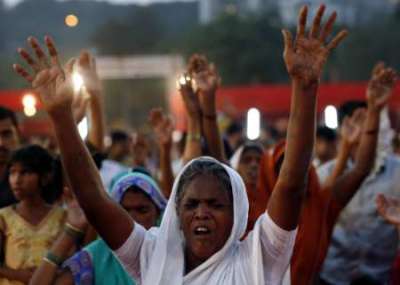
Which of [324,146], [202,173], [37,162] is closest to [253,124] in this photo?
[324,146]

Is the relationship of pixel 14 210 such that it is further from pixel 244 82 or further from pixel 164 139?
pixel 244 82

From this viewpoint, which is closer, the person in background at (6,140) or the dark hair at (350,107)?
the person in background at (6,140)

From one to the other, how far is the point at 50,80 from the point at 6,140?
3472mm

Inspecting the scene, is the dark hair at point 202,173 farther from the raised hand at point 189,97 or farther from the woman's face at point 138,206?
the raised hand at point 189,97

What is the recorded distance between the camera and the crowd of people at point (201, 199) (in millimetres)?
4383

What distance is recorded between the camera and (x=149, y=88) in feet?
225

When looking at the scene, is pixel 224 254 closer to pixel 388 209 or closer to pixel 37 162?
pixel 388 209

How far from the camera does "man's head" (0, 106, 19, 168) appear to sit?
7711 mm

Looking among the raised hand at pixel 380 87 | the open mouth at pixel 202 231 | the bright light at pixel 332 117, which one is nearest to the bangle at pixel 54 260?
the open mouth at pixel 202 231

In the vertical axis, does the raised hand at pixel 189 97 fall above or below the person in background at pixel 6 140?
above

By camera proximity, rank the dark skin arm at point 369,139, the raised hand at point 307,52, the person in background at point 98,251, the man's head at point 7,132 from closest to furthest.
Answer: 1. the raised hand at point 307,52
2. the person in background at point 98,251
3. the dark skin arm at point 369,139
4. the man's head at point 7,132

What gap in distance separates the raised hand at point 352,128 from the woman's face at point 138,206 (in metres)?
2.33

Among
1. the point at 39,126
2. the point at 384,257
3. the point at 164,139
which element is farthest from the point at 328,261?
the point at 39,126

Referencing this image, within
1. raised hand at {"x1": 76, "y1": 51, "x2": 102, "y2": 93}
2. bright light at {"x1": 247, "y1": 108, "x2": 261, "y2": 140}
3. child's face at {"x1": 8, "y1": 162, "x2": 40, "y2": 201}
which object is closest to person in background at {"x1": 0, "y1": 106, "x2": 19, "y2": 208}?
raised hand at {"x1": 76, "y1": 51, "x2": 102, "y2": 93}
